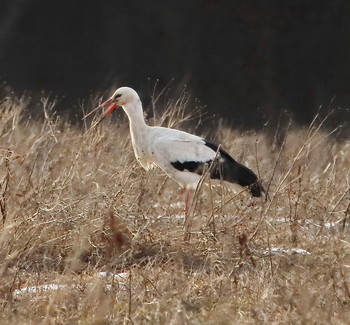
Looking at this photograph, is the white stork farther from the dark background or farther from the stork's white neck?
the dark background

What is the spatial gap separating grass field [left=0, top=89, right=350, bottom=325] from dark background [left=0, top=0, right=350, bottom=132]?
10.8 m

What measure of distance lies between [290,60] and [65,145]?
11.3 metres

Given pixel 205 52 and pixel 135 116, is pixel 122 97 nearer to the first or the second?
pixel 135 116

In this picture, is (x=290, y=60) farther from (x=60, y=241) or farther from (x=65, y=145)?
(x=60, y=241)

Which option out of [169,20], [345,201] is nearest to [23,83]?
[169,20]

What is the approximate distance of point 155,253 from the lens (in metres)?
7.08

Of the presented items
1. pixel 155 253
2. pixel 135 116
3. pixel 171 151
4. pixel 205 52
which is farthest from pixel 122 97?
pixel 205 52

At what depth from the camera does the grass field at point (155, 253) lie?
546cm

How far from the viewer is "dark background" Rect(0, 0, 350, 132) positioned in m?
19.9

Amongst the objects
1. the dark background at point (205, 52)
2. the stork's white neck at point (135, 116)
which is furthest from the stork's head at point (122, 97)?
the dark background at point (205, 52)

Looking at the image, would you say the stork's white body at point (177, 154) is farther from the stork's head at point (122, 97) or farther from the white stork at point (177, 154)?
the stork's head at point (122, 97)

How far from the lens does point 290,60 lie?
67.3 feet

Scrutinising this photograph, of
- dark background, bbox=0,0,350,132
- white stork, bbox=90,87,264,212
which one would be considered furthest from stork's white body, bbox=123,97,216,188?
dark background, bbox=0,0,350,132

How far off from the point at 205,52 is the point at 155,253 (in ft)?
46.4
